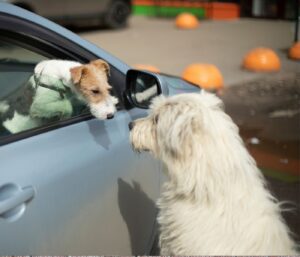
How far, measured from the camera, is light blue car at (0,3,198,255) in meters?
2.23

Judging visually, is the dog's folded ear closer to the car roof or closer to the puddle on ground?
the car roof

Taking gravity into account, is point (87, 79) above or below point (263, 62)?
above

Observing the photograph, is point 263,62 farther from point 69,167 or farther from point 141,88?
point 69,167

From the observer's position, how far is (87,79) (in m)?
2.75

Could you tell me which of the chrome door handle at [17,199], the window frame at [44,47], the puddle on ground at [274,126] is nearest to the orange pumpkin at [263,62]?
the puddle on ground at [274,126]

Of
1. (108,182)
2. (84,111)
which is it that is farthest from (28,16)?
(108,182)

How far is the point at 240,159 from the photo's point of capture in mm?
2467

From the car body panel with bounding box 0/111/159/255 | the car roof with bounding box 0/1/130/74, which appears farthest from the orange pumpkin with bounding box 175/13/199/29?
the car body panel with bounding box 0/111/159/255

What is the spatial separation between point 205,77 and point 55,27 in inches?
249

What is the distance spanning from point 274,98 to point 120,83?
5.95 m

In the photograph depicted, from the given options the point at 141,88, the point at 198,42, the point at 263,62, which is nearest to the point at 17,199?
the point at 141,88

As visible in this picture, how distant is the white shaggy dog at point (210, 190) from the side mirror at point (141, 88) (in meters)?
0.53

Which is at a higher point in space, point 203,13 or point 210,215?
point 210,215

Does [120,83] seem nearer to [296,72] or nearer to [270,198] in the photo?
[270,198]
